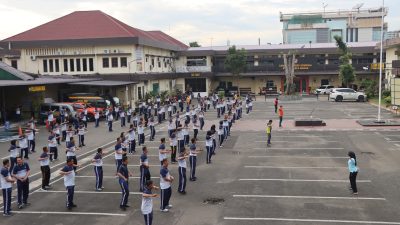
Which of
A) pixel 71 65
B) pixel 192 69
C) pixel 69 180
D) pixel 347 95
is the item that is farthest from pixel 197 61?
pixel 69 180

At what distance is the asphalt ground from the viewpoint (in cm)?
1286

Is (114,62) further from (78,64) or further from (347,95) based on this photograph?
(347,95)

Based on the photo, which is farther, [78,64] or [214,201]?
[78,64]

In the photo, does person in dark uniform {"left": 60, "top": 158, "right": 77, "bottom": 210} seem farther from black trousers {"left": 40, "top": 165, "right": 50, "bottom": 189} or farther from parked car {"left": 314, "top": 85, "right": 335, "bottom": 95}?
parked car {"left": 314, "top": 85, "right": 335, "bottom": 95}

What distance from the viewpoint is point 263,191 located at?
15266mm

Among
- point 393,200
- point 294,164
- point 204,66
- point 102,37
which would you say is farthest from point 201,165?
point 204,66

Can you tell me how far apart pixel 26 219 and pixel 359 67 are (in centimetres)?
5675

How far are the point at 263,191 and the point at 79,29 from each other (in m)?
39.4

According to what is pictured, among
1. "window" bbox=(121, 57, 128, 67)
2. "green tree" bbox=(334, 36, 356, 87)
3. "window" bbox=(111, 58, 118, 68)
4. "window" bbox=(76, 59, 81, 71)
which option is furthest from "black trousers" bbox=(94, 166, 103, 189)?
"green tree" bbox=(334, 36, 356, 87)

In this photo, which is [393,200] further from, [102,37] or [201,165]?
[102,37]

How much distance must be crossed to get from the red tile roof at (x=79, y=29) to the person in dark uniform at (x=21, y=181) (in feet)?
110

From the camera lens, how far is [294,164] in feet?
63.8

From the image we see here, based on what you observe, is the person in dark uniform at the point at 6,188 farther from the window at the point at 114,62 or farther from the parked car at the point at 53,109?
the window at the point at 114,62

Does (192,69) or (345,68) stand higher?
(192,69)
